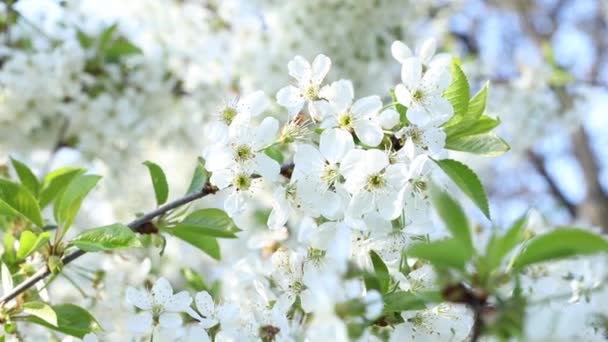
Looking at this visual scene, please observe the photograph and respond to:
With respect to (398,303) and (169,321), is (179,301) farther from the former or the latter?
(398,303)

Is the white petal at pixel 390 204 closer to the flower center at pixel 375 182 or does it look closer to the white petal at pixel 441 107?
the flower center at pixel 375 182

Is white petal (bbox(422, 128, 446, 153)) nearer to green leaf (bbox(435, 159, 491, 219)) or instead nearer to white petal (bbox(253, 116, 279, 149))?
green leaf (bbox(435, 159, 491, 219))

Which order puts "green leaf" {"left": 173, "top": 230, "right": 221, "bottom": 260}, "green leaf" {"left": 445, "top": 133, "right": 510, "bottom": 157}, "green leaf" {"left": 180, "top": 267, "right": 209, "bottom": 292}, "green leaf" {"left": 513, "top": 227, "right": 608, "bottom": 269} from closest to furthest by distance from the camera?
"green leaf" {"left": 513, "top": 227, "right": 608, "bottom": 269}
"green leaf" {"left": 445, "top": 133, "right": 510, "bottom": 157}
"green leaf" {"left": 173, "top": 230, "right": 221, "bottom": 260}
"green leaf" {"left": 180, "top": 267, "right": 209, "bottom": 292}

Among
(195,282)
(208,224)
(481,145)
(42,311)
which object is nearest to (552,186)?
(195,282)

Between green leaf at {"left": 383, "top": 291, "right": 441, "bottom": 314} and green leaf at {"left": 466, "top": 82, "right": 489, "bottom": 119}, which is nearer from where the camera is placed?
green leaf at {"left": 383, "top": 291, "right": 441, "bottom": 314}

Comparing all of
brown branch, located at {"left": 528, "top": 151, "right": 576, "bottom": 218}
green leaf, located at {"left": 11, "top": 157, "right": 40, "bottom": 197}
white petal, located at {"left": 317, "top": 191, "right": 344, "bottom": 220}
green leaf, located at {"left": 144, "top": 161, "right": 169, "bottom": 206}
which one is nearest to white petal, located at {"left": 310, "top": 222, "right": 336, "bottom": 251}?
white petal, located at {"left": 317, "top": 191, "right": 344, "bottom": 220}

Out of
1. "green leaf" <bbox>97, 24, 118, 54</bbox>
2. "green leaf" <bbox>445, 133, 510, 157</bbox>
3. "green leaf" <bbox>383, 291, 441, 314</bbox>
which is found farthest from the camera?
"green leaf" <bbox>97, 24, 118, 54</bbox>

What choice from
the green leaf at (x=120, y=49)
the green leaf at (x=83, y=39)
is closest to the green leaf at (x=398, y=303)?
the green leaf at (x=120, y=49)
